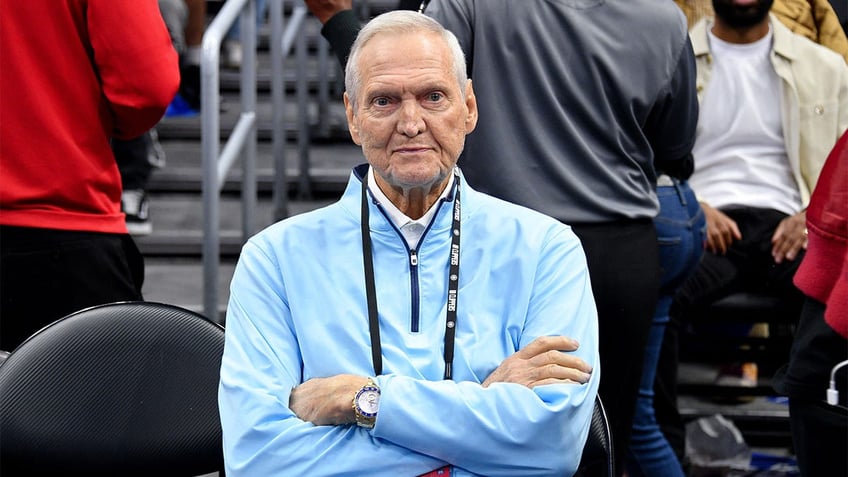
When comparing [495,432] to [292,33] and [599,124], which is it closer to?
[599,124]

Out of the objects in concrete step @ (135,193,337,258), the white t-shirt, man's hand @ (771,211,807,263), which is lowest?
concrete step @ (135,193,337,258)

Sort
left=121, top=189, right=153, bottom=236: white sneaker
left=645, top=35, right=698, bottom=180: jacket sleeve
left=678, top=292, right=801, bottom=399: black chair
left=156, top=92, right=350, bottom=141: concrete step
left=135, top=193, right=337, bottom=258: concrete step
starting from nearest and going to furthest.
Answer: left=645, top=35, right=698, bottom=180: jacket sleeve < left=678, top=292, right=801, bottom=399: black chair < left=121, top=189, right=153, bottom=236: white sneaker < left=135, top=193, right=337, bottom=258: concrete step < left=156, top=92, right=350, bottom=141: concrete step

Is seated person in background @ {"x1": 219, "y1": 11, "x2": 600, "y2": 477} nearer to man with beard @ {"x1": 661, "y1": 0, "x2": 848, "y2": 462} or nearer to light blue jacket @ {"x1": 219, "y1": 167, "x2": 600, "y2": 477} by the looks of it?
light blue jacket @ {"x1": 219, "y1": 167, "x2": 600, "y2": 477}

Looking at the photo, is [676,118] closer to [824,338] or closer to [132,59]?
[824,338]

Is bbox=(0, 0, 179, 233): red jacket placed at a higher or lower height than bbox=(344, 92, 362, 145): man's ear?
lower

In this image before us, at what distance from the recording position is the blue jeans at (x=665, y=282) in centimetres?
359

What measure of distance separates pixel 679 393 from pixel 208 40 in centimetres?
204

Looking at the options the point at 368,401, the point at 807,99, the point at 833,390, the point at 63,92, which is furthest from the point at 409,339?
the point at 807,99

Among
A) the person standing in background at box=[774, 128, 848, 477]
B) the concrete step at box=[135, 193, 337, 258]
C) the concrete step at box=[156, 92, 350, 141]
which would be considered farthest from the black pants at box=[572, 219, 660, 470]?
the concrete step at box=[156, 92, 350, 141]

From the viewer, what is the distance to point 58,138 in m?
3.19

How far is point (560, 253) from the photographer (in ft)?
8.43

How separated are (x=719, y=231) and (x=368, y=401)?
2366 mm

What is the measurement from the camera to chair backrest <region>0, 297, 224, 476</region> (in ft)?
8.86

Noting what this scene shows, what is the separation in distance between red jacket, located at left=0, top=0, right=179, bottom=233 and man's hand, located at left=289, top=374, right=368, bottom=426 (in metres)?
1.05
